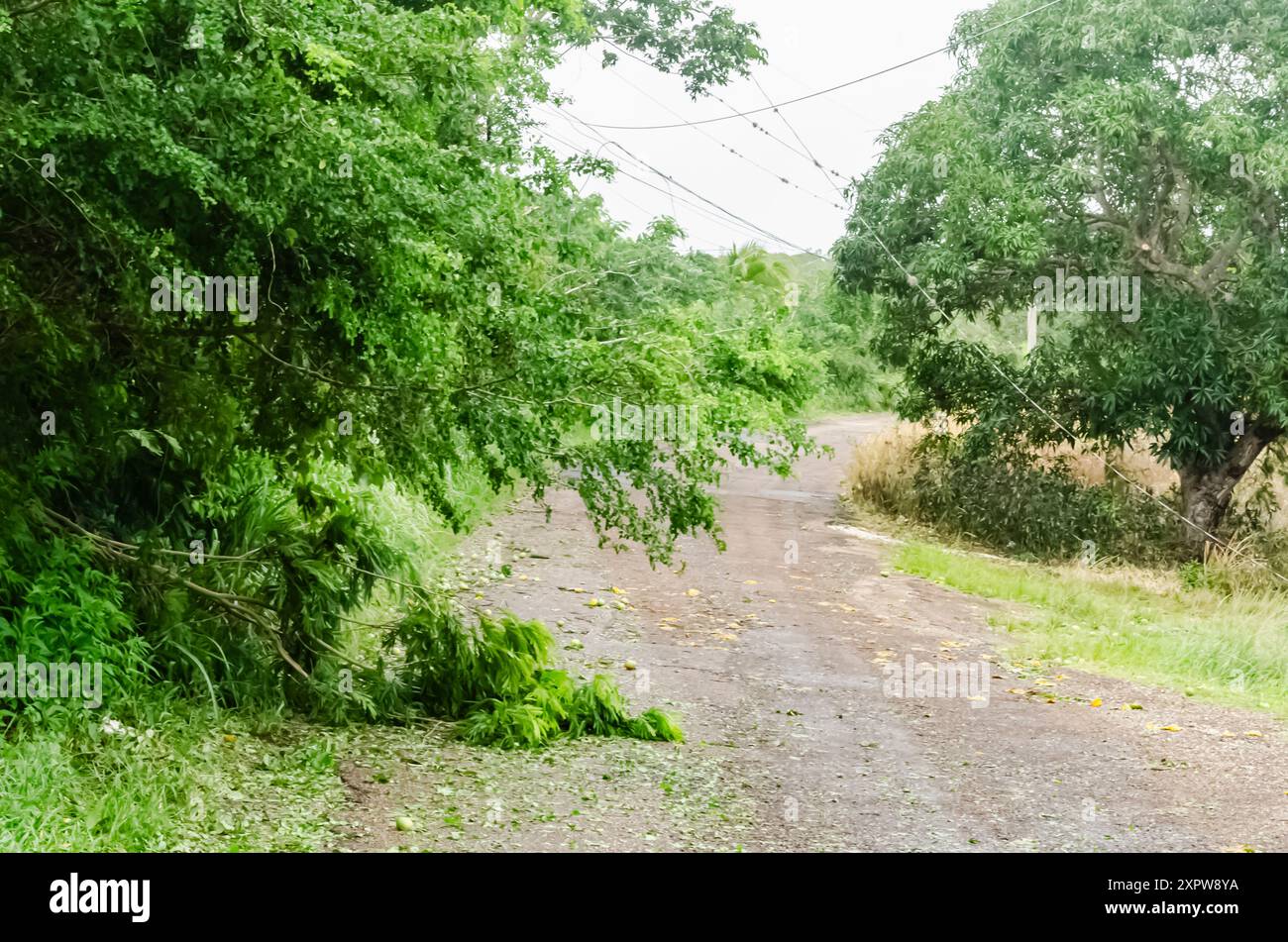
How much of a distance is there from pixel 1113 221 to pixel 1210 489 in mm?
3950

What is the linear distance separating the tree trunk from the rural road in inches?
240

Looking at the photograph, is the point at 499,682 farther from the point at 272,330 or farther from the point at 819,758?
the point at 272,330

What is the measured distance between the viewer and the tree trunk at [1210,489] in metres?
18.3

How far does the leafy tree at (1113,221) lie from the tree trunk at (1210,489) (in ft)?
0.09

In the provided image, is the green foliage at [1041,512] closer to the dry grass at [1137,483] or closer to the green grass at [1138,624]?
the dry grass at [1137,483]

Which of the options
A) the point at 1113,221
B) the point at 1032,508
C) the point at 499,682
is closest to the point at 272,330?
the point at 499,682

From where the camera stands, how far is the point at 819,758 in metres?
8.41

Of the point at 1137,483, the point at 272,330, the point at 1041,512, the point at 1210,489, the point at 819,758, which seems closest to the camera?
the point at 272,330

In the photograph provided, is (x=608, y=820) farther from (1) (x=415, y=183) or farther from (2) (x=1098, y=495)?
(2) (x=1098, y=495)

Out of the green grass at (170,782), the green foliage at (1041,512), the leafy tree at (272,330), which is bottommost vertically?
the green grass at (170,782)

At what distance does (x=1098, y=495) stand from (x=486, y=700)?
42.5 feet

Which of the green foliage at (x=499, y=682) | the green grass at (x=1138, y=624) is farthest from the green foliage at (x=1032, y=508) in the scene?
the green foliage at (x=499, y=682)

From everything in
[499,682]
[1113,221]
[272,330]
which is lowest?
[499,682]

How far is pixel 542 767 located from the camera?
25.4 ft
